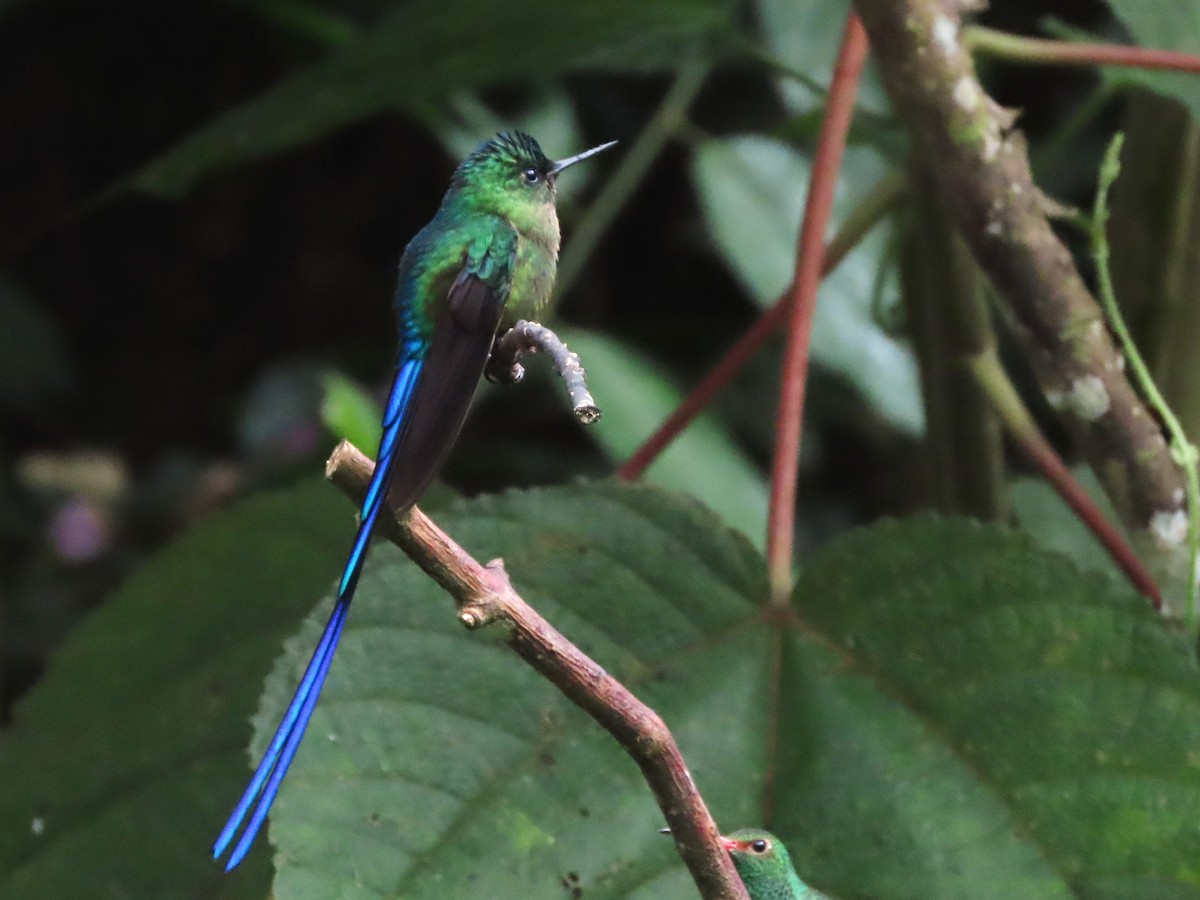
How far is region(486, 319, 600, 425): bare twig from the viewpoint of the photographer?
0.86ft

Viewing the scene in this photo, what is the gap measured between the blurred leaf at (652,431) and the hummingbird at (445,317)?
26.3 inches

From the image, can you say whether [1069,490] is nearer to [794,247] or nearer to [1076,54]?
[1076,54]

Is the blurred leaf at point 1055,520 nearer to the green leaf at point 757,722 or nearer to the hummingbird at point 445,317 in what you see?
the green leaf at point 757,722

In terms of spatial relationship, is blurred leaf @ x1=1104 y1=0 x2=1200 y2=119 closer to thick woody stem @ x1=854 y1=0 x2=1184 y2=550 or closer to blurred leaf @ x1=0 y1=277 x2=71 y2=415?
thick woody stem @ x1=854 y1=0 x2=1184 y2=550

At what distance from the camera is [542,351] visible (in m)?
0.30

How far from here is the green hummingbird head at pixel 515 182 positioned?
338 millimetres

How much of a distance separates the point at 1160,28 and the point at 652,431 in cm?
49

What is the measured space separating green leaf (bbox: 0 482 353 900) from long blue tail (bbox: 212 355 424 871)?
328 mm

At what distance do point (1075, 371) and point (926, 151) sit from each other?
108 millimetres

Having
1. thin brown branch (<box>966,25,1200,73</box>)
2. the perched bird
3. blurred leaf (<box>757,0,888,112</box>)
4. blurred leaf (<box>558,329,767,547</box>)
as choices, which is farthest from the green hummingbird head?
blurred leaf (<box>757,0,888,112</box>)

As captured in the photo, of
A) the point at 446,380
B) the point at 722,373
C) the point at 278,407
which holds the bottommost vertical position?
the point at 278,407

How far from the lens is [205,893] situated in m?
0.62

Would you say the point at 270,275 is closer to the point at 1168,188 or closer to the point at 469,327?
the point at 1168,188

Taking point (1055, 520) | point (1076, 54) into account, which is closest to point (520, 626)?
point (1076, 54)
